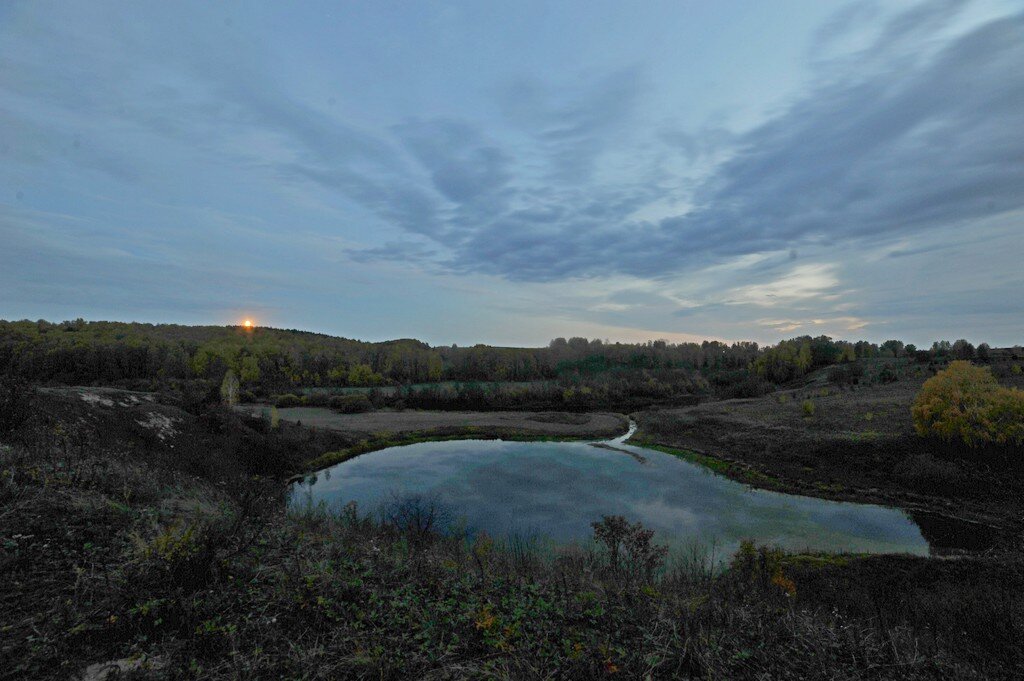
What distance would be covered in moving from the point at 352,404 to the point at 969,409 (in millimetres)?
65691

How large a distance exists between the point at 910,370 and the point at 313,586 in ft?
303

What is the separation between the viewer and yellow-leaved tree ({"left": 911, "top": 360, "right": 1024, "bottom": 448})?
2827cm

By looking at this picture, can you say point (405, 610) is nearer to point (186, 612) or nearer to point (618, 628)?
point (186, 612)

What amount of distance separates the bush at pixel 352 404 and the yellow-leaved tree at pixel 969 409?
204 feet

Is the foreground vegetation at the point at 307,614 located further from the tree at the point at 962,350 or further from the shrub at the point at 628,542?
the tree at the point at 962,350

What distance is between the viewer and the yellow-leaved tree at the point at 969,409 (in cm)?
2827

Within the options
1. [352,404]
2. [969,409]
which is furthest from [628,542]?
[352,404]

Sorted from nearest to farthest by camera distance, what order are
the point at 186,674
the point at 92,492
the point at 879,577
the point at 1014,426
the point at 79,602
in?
the point at 186,674 → the point at 79,602 → the point at 92,492 → the point at 879,577 → the point at 1014,426

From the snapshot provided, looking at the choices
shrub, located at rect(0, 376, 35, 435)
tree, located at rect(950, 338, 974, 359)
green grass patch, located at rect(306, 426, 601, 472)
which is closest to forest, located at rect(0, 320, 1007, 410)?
tree, located at rect(950, 338, 974, 359)

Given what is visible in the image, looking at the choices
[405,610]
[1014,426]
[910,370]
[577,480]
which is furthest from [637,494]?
[910,370]

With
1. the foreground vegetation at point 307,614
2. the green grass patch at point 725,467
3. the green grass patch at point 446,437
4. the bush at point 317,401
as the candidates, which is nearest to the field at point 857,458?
the green grass patch at point 725,467

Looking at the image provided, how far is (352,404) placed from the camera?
65.2 meters

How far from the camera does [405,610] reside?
6348 mm

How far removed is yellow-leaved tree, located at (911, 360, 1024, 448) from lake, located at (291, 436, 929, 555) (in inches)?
362
